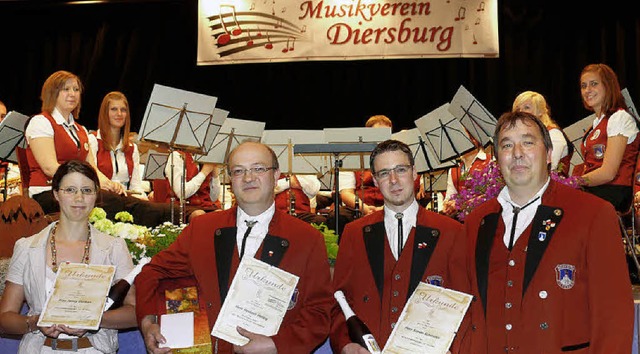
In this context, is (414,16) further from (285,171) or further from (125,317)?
(125,317)

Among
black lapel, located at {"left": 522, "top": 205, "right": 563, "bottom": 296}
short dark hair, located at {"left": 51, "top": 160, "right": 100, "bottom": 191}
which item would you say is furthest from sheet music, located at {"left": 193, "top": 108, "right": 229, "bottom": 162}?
black lapel, located at {"left": 522, "top": 205, "right": 563, "bottom": 296}

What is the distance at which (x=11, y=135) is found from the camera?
21.6 feet

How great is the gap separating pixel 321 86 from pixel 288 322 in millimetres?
7742

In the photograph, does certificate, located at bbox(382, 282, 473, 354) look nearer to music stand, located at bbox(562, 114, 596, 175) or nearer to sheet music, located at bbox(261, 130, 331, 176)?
music stand, located at bbox(562, 114, 596, 175)

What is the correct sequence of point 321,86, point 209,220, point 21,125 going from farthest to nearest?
point 321,86, point 21,125, point 209,220

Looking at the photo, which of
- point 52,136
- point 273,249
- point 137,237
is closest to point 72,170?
point 273,249

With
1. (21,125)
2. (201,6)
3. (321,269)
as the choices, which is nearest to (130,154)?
(21,125)

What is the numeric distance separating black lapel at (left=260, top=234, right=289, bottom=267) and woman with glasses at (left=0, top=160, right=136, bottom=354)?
747mm

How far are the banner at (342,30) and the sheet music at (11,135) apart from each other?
12.7 ft

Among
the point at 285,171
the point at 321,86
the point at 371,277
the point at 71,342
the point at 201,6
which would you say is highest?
the point at 201,6

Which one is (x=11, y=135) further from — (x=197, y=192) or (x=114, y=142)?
(x=197, y=192)

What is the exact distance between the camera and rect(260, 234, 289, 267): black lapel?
3.38 meters

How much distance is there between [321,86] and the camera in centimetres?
1084

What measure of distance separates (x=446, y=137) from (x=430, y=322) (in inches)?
147
